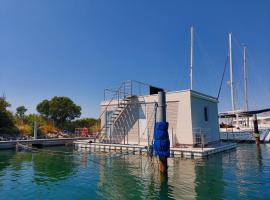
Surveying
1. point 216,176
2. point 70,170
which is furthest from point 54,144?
point 216,176

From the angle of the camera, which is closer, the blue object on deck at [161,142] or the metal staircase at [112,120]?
the blue object on deck at [161,142]

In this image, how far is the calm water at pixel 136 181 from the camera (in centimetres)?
892

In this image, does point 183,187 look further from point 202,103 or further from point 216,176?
point 202,103

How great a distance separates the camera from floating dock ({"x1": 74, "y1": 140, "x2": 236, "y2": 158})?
1727 cm

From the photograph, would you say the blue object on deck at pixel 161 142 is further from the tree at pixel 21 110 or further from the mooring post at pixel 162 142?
the tree at pixel 21 110

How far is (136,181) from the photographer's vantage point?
425 inches

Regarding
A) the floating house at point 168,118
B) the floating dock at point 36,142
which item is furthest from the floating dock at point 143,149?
the floating dock at point 36,142

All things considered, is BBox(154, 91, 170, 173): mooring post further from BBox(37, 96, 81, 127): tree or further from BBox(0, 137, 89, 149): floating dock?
BBox(37, 96, 81, 127): tree

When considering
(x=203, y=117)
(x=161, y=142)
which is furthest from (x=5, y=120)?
(x=161, y=142)

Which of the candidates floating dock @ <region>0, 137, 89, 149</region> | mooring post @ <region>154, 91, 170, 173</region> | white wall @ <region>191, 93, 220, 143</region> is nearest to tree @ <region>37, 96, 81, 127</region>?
floating dock @ <region>0, 137, 89, 149</region>

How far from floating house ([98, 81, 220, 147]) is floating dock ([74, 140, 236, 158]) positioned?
1080 millimetres

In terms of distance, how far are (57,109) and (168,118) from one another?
113 feet

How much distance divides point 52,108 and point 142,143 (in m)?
32.7

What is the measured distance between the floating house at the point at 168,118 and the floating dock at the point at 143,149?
1.08m
